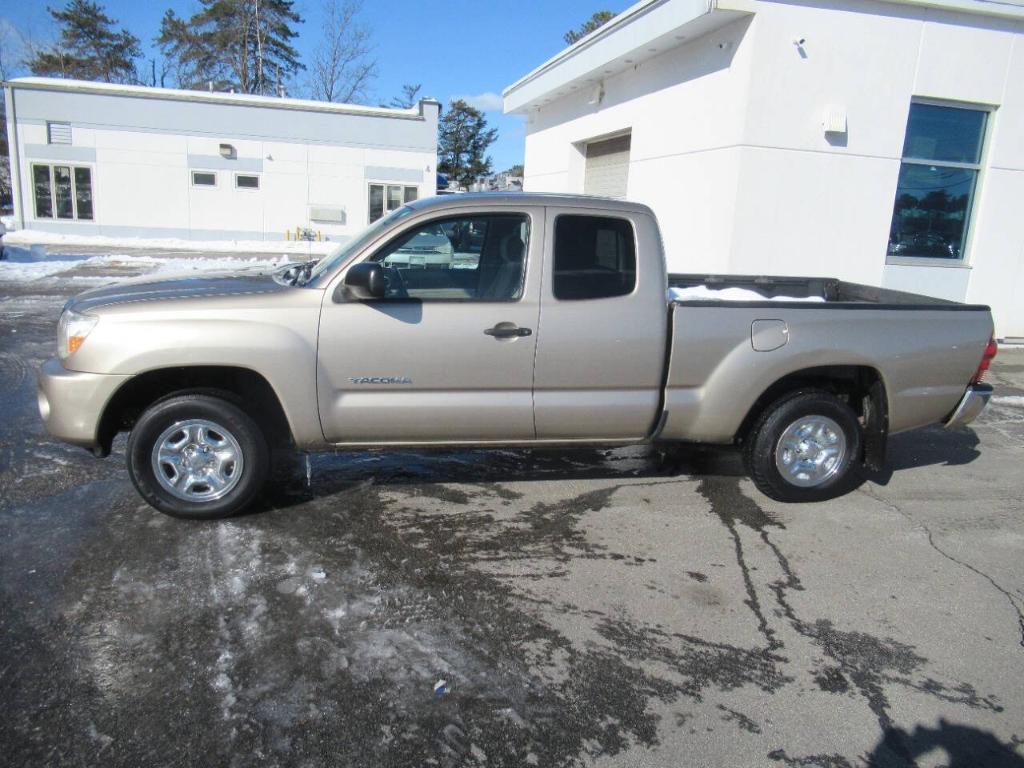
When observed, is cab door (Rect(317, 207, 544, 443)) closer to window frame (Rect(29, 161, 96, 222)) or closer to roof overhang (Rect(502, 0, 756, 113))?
roof overhang (Rect(502, 0, 756, 113))

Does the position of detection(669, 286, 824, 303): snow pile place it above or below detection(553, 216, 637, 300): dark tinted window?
below

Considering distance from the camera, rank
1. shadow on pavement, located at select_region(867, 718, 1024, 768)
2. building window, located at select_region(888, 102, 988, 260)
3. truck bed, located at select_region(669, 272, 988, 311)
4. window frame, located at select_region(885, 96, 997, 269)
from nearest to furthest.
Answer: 1. shadow on pavement, located at select_region(867, 718, 1024, 768)
2. truck bed, located at select_region(669, 272, 988, 311)
3. window frame, located at select_region(885, 96, 997, 269)
4. building window, located at select_region(888, 102, 988, 260)

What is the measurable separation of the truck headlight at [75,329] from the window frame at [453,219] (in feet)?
4.83

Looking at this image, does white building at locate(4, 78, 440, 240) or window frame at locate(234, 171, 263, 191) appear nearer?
white building at locate(4, 78, 440, 240)

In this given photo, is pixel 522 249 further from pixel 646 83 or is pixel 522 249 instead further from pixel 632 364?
pixel 646 83

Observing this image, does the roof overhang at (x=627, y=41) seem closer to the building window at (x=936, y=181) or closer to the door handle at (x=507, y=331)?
the building window at (x=936, y=181)

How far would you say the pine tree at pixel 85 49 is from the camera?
47.3 meters

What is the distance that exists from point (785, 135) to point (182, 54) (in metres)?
48.4

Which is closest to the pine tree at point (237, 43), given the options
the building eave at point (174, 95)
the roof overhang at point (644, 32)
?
the building eave at point (174, 95)

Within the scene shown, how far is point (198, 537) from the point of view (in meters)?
4.29

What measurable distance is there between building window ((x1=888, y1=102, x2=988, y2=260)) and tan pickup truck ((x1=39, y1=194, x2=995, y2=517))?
6367mm

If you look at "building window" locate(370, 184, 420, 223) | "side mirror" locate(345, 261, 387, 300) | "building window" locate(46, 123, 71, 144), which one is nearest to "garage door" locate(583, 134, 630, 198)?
"side mirror" locate(345, 261, 387, 300)

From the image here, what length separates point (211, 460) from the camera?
442 centimetres

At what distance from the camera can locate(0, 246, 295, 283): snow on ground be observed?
16578 millimetres
